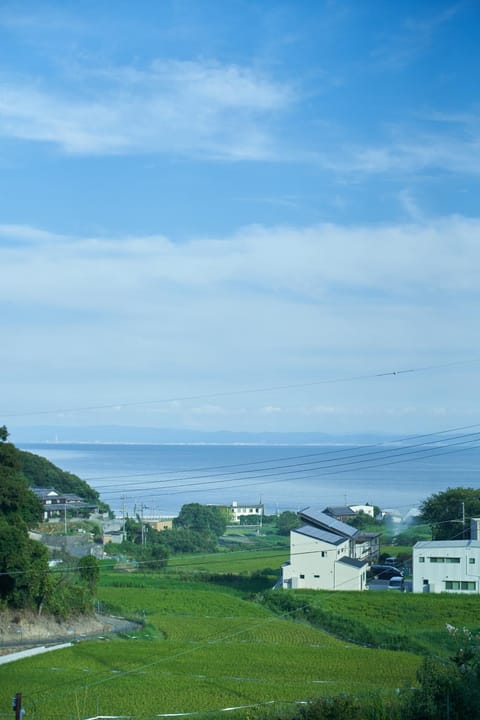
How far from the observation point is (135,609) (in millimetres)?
22938

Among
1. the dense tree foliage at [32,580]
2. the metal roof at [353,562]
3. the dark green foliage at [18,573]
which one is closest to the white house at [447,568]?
the metal roof at [353,562]

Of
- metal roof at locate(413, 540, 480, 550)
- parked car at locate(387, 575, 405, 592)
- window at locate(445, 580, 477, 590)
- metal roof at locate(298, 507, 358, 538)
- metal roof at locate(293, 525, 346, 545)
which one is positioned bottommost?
parked car at locate(387, 575, 405, 592)

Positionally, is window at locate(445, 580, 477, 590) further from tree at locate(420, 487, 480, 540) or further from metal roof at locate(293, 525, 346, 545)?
tree at locate(420, 487, 480, 540)

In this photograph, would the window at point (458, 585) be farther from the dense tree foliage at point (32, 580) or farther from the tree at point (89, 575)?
the dense tree foliage at point (32, 580)

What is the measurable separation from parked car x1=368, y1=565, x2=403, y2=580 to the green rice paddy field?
4498 mm

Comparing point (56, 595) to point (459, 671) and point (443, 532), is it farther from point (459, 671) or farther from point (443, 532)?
point (443, 532)

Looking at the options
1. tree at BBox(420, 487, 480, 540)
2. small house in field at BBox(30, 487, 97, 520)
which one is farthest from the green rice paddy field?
small house in field at BBox(30, 487, 97, 520)

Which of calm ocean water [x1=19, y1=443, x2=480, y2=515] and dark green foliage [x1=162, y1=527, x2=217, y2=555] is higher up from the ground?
calm ocean water [x1=19, y1=443, x2=480, y2=515]

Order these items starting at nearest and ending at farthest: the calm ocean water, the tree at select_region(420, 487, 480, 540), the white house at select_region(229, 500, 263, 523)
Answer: the tree at select_region(420, 487, 480, 540)
the white house at select_region(229, 500, 263, 523)
the calm ocean water

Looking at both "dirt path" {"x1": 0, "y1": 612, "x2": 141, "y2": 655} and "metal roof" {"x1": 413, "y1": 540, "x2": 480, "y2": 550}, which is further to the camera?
"metal roof" {"x1": 413, "y1": 540, "x2": 480, "y2": 550}

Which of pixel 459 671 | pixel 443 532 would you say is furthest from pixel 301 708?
pixel 443 532

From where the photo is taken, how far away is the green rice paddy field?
43.3 feet

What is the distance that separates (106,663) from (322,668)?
4187 mm

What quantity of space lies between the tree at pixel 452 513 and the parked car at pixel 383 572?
2633 mm
